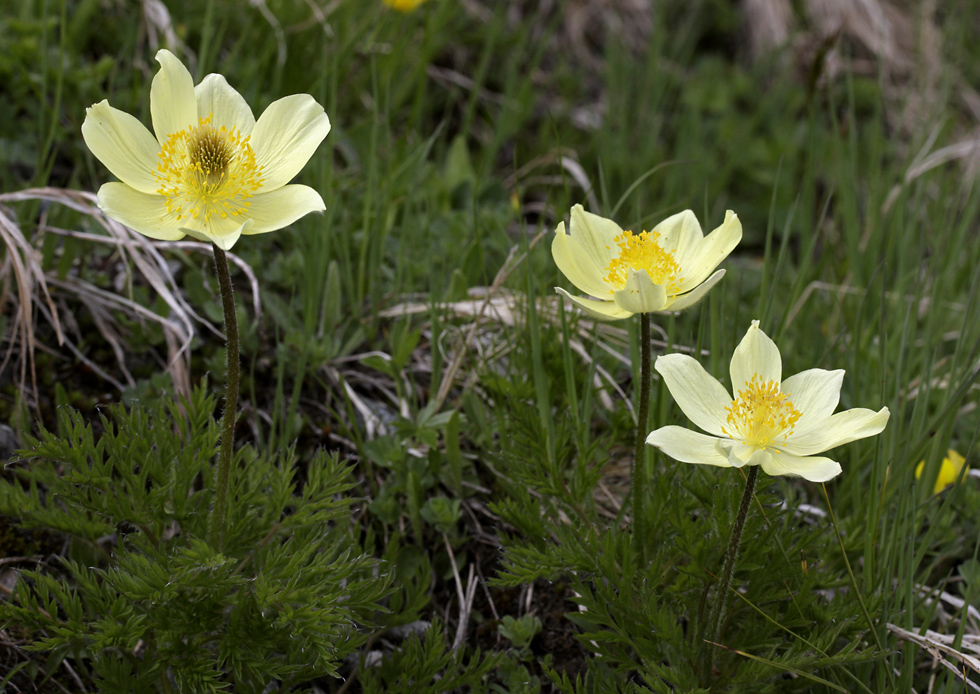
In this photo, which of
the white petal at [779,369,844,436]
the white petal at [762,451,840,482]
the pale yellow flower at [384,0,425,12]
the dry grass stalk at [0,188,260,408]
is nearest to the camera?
the white petal at [762,451,840,482]

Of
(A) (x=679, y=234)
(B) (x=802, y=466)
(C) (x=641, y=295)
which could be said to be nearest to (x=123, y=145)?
(C) (x=641, y=295)

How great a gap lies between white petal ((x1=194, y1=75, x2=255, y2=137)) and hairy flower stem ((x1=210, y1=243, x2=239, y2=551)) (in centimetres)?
31

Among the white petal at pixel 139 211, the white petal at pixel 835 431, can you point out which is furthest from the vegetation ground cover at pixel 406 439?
the white petal at pixel 139 211

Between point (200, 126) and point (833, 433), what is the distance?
1319mm

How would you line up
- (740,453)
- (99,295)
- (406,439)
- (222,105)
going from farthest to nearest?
(99,295) < (406,439) < (222,105) < (740,453)

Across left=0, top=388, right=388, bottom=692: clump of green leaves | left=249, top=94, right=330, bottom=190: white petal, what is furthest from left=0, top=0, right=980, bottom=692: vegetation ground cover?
left=249, top=94, right=330, bottom=190: white petal

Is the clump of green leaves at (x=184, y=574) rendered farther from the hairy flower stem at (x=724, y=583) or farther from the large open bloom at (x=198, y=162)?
the hairy flower stem at (x=724, y=583)

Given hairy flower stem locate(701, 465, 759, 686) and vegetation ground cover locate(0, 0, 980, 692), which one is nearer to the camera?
hairy flower stem locate(701, 465, 759, 686)

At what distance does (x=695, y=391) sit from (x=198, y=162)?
1032 millimetres

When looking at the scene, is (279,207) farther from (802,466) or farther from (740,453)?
(802,466)

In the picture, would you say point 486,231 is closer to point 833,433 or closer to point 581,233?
point 581,233

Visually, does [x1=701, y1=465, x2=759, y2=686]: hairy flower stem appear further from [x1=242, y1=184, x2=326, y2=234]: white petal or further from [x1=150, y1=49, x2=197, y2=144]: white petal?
[x1=150, y1=49, x2=197, y2=144]: white petal

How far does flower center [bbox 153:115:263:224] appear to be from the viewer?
1.51 meters

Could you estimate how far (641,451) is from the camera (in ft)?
5.21
